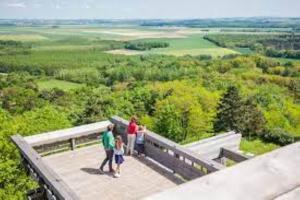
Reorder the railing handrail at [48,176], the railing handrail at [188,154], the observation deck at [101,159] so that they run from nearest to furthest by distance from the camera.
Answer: the railing handrail at [48,176] → the railing handrail at [188,154] → the observation deck at [101,159]

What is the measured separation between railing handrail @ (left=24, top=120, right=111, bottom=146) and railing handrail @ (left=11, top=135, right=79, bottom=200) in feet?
1.31

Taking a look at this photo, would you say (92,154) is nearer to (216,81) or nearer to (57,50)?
(216,81)

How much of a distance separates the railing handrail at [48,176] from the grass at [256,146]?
36.6m

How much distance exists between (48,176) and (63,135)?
3.10 meters

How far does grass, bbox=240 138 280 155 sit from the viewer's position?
4343 centimetres

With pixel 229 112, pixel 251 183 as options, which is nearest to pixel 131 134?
pixel 251 183

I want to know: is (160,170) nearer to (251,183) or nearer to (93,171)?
(93,171)

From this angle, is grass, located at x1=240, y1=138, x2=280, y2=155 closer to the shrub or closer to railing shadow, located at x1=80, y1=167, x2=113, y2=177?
the shrub

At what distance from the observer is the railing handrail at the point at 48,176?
6.27m

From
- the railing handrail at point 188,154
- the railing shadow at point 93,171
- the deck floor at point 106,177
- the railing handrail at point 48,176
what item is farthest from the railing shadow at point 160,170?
the railing handrail at point 48,176

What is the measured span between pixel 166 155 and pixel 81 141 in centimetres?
297

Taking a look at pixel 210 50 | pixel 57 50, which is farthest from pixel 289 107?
pixel 57 50

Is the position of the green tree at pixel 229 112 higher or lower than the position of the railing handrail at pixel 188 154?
lower

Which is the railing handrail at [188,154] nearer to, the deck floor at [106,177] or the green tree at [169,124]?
the deck floor at [106,177]
